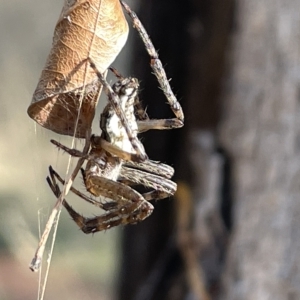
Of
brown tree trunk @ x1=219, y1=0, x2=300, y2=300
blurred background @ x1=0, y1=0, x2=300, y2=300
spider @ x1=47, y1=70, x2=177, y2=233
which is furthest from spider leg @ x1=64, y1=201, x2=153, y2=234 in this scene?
brown tree trunk @ x1=219, y1=0, x2=300, y2=300

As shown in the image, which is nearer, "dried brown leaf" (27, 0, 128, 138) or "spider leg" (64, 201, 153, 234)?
"dried brown leaf" (27, 0, 128, 138)

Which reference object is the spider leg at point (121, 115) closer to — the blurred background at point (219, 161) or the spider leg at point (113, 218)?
the spider leg at point (113, 218)

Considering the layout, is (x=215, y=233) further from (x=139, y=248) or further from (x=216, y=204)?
(x=139, y=248)

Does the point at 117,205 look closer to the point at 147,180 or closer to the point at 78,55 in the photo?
the point at 147,180

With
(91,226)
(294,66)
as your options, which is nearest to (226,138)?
(294,66)

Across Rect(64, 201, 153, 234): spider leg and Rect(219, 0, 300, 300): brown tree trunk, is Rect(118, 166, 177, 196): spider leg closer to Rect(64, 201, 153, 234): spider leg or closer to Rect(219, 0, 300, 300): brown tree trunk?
Rect(64, 201, 153, 234): spider leg

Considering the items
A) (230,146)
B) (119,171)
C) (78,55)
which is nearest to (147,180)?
(119,171)

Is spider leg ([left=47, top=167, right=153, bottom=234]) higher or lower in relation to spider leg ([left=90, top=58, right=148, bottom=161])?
lower
